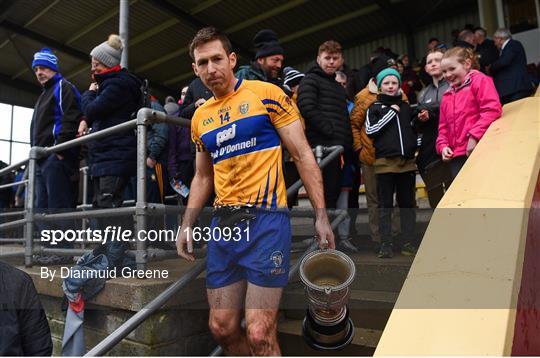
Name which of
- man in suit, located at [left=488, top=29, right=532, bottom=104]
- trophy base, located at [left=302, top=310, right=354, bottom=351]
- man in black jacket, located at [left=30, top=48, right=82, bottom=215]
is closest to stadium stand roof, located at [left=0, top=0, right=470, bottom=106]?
man in suit, located at [left=488, top=29, right=532, bottom=104]

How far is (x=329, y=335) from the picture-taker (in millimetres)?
2107

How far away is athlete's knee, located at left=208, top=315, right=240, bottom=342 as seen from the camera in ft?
6.88

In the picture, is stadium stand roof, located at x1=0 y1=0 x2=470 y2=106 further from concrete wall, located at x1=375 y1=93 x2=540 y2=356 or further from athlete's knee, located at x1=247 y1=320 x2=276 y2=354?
athlete's knee, located at x1=247 y1=320 x2=276 y2=354

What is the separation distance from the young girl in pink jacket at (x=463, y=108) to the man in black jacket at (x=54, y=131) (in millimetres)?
3081

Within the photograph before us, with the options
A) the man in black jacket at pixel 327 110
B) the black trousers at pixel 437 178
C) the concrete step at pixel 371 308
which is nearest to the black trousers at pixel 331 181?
the man in black jacket at pixel 327 110

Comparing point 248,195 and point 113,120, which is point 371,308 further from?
point 113,120

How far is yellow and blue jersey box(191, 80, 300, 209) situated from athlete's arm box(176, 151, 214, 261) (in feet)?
0.75

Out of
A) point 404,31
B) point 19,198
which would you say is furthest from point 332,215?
point 404,31

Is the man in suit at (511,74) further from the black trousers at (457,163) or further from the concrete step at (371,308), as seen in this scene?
the concrete step at (371,308)

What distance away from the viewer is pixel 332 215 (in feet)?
11.3

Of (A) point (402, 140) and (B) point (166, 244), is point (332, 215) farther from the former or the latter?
(B) point (166, 244)

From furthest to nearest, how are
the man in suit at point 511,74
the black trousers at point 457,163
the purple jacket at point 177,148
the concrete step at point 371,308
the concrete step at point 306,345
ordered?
the man in suit at point 511,74 → the purple jacket at point 177,148 → the black trousers at point 457,163 → the concrete step at point 371,308 → the concrete step at point 306,345

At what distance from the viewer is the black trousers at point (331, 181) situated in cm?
368

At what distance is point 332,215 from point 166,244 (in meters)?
1.67
